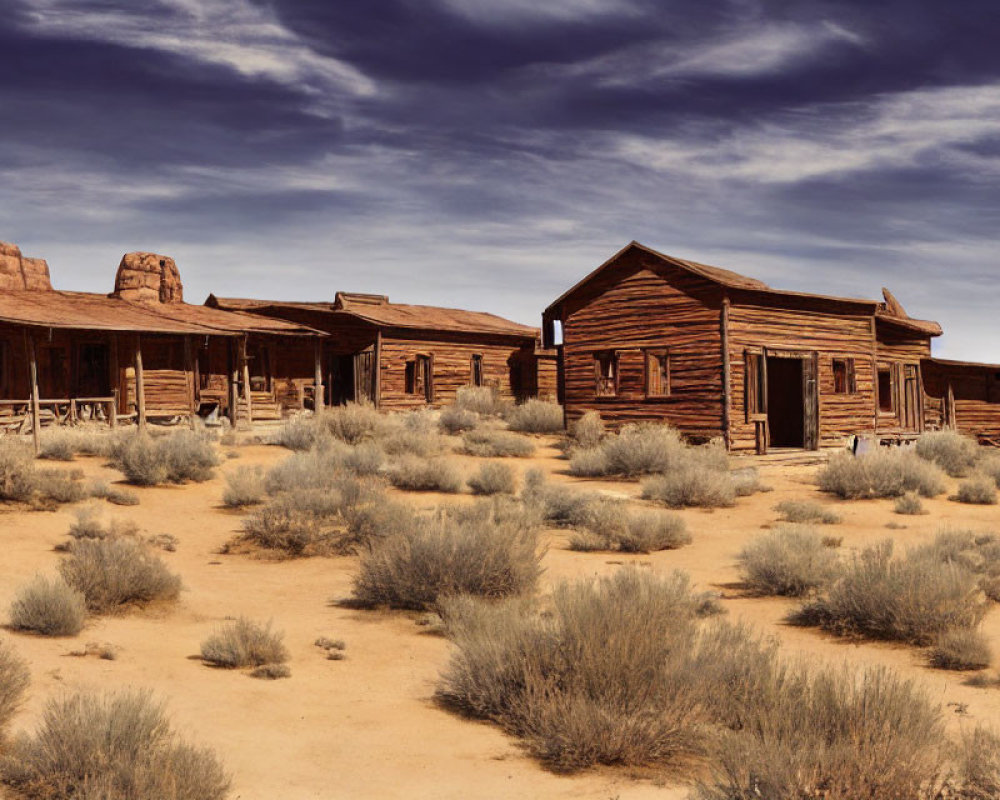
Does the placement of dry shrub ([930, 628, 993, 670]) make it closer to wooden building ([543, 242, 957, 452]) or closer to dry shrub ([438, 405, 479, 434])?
wooden building ([543, 242, 957, 452])

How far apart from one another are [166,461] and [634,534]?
27.7 feet

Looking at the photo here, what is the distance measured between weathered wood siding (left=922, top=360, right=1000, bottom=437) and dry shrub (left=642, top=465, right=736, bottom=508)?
15620 millimetres

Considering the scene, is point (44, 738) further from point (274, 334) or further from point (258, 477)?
point (274, 334)

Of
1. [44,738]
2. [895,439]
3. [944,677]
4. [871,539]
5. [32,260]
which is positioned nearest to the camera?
[44,738]

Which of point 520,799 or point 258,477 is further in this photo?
point 258,477

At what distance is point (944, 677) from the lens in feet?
22.1

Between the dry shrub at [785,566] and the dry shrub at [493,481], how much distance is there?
6.40 m

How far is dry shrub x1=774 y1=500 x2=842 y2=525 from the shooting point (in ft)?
45.3

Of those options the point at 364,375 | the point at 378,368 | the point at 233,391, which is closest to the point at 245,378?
the point at 233,391

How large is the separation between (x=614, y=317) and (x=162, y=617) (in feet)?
54.2

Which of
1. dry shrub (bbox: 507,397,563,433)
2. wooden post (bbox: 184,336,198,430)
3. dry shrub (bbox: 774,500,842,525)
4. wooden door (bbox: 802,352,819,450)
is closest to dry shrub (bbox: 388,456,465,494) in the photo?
dry shrub (bbox: 774,500,842,525)

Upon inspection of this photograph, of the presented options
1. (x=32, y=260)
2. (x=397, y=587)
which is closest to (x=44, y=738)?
(x=397, y=587)

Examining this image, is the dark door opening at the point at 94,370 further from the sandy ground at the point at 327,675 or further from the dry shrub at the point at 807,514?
the dry shrub at the point at 807,514

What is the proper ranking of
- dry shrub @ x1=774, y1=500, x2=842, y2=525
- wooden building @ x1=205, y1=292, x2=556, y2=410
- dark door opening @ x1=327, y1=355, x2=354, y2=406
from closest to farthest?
dry shrub @ x1=774, y1=500, x2=842, y2=525 < wooden building @ x1=205, y1=292, x2=556, y2=410 < dark door opening @ x1=327, y1=355, x2=354, y2=406
